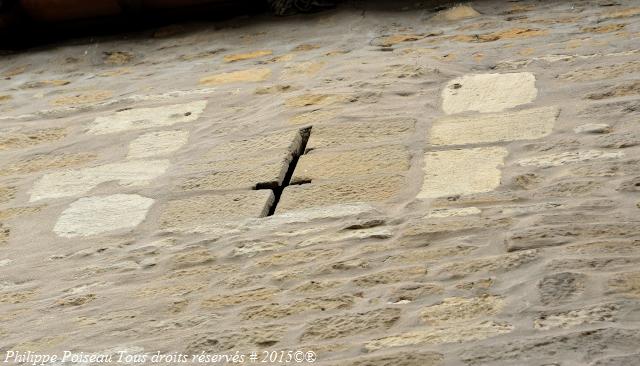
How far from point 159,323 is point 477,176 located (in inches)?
37.8

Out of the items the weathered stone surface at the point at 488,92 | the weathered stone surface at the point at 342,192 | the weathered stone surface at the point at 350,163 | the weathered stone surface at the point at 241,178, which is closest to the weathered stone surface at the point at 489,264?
the weathered stone surface at the point at 342,192

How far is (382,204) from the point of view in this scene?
118 inches

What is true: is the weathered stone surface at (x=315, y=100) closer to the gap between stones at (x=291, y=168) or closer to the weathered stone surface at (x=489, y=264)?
the gap between stones at (x=291, y=168)

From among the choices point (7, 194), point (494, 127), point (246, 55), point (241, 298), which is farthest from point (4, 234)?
point (494, 127)

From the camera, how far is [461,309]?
8.10 ft

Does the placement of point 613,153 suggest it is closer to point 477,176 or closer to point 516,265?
point 477,176

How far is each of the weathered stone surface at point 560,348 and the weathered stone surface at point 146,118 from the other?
1791mm

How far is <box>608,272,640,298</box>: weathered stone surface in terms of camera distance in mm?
2396

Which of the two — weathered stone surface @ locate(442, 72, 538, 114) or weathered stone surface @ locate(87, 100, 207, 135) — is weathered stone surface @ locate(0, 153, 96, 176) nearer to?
weathered stone surface @ locate(87, 100, 207, 135)

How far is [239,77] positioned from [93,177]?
78 cm

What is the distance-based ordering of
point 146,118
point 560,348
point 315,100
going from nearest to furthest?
point 560,348
point 315,100
point 146,118

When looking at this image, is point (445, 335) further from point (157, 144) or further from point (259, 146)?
point (157, 144)

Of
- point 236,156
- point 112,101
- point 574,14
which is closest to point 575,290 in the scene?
point 236,156

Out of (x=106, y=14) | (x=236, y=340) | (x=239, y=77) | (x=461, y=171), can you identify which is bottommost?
(x=236, y=340)
